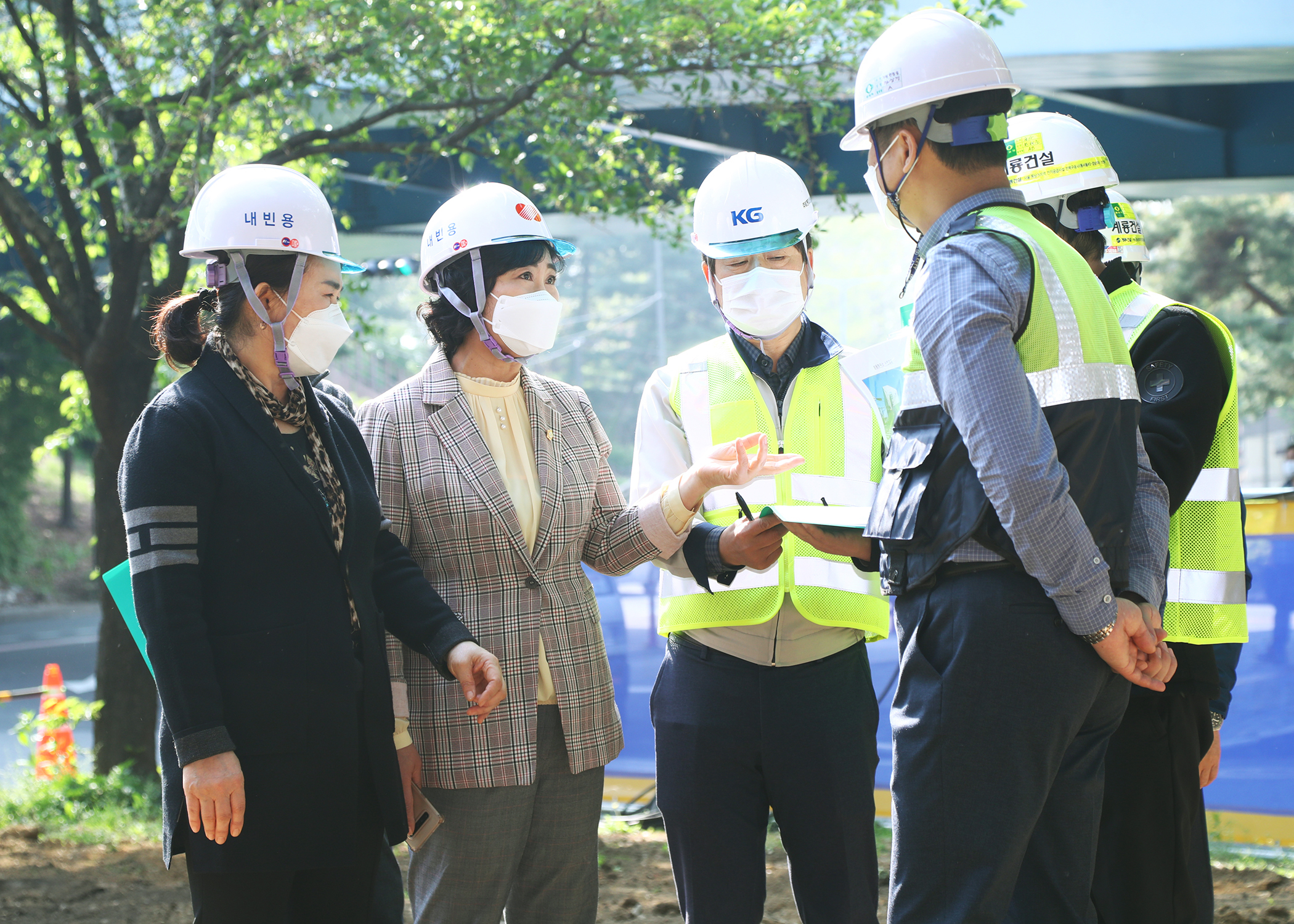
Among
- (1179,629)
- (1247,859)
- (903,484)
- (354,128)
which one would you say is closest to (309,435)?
(903,484)

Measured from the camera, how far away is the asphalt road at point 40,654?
1036cm

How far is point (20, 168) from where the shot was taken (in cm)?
695

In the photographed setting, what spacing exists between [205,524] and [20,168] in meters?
5.90

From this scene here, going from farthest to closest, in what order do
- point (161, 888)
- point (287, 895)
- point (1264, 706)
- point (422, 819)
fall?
point (1264, 706)
point (161, 888)
point (422, 819)
point (287, 895)

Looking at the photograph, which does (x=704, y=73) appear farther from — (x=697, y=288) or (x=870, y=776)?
(x=697, y=288)

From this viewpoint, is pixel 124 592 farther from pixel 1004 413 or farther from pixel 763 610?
pixel 1004 413

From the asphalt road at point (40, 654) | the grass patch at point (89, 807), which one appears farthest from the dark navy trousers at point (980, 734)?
the asphalt road at point (40, 654)

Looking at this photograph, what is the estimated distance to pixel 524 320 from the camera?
2.88 m

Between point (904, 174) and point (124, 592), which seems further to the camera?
point (124, 592)

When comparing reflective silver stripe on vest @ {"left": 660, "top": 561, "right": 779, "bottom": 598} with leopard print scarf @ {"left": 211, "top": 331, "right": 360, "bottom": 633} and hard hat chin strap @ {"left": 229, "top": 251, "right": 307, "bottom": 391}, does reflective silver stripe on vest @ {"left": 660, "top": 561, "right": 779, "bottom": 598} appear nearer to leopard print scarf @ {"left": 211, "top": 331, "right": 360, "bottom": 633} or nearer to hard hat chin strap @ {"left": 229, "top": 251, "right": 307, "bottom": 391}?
leopard print scarf @ {"left": 211, "top": 331, "right": 360, "bottom": 633}

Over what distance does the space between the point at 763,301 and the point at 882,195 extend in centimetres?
71

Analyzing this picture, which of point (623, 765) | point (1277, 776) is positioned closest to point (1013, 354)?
point (1277, 776)

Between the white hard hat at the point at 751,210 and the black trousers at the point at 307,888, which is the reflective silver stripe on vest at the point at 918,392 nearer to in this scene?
the white hard hat at the point at 751,210

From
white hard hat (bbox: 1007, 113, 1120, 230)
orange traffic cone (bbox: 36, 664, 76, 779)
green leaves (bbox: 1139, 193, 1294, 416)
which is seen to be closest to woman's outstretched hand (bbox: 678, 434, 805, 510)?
white hard hat (bbox: 1007, 113, 1120, 230)
